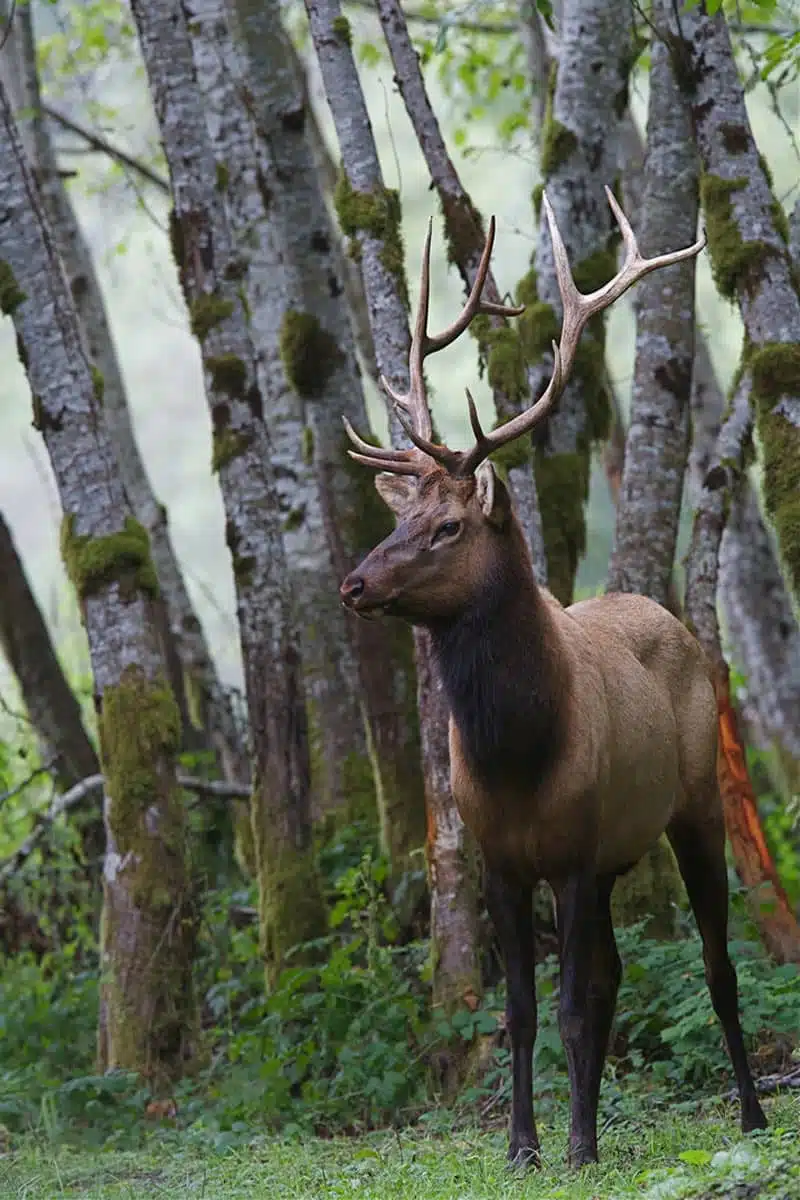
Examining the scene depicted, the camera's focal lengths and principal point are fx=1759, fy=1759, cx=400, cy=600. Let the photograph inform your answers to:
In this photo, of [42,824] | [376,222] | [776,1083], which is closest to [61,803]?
[42,824]

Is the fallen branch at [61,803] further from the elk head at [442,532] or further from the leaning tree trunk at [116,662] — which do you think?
the elk head at [442,532]

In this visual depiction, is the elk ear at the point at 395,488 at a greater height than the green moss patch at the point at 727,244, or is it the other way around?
the green moss patch at the point at 727,244

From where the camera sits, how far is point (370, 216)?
880cm

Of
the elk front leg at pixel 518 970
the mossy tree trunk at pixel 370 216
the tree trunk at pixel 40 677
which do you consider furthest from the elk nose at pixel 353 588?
the tree trunk at pixel 40 677

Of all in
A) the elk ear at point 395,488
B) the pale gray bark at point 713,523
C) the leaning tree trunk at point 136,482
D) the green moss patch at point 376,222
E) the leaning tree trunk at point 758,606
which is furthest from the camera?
the leaning tree trunk at point 758,606

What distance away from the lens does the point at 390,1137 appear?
7.48 meters

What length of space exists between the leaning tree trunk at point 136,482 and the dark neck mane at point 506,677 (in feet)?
23.5

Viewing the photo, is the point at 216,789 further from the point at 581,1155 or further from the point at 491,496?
the point at 581,1155

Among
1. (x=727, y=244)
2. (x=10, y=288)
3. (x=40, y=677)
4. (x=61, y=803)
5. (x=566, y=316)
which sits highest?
(x=10, y=288)

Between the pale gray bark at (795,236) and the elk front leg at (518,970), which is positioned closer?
the elk front leg at (518,970)

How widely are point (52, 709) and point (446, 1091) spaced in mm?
4826

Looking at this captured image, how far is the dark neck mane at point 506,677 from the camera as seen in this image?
634 cm

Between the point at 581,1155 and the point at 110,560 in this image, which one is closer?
the point at 581,1155

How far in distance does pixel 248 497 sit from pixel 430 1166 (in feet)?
14.9
